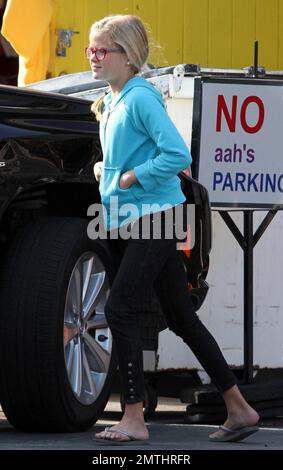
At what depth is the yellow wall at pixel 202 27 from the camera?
31.2ft

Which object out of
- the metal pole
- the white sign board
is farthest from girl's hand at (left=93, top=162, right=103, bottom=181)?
the metal pole

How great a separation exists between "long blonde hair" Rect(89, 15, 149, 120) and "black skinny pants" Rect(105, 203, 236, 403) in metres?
0.63

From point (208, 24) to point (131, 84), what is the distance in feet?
15.1

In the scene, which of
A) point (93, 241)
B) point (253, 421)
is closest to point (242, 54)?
point (93, 241)

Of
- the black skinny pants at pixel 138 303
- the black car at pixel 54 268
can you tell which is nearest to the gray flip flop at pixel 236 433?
the black skinny pants at pixel 138 303

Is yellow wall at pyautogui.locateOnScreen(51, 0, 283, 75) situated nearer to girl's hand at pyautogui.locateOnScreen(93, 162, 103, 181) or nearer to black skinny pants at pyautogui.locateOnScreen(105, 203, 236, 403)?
girl's hand at pyautogui.locateOnScreen(93, 162, 103, 181)

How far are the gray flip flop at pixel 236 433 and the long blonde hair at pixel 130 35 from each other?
1463mm

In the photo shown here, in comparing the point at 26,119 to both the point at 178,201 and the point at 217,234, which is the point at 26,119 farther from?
the point at 217,234

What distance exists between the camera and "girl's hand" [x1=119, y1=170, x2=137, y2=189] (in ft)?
17.5

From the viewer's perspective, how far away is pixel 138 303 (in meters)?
5.40

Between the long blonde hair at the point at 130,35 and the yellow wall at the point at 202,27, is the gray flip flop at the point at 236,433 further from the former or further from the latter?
the yellow wall at the point at 202,27

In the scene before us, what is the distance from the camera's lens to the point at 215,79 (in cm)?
672

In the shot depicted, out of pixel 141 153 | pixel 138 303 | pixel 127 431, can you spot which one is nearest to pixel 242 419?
→ pixel 127 431

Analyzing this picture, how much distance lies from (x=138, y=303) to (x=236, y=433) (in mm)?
650
